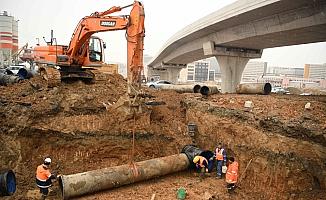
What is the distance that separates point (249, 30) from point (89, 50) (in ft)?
33.3

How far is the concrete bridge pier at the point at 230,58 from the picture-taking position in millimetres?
22406

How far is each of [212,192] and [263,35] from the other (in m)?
11.7

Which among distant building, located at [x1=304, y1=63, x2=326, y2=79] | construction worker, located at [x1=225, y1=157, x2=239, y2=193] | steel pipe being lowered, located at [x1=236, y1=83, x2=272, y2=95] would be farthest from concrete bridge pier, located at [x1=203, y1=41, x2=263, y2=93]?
distant building, located at [x1=304, y1=63, x2=326, y2=79]

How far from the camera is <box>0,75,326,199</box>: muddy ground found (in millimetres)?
8555

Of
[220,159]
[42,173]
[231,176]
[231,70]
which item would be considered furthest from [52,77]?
[231,70]

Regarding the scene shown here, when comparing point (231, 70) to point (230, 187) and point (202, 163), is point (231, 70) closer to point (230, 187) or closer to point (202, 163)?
point (202, 163)

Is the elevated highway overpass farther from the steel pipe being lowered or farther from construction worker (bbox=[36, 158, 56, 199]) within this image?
construction worker (bbox=[36, 158, 56, 199])

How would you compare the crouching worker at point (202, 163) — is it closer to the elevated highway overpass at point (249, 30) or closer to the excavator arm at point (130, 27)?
the excavator arm at point (130, 27)

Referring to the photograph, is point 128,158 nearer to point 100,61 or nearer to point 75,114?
point 75,114

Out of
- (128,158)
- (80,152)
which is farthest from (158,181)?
(80,152)

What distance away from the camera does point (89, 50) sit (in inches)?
537

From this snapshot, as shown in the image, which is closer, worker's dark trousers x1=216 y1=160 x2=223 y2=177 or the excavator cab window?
worker's dark trousers x1=216 y1=160 x2=223 y2=177

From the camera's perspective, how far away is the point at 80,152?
1046cm

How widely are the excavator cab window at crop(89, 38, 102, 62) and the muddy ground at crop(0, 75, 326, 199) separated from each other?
5.14 ft
